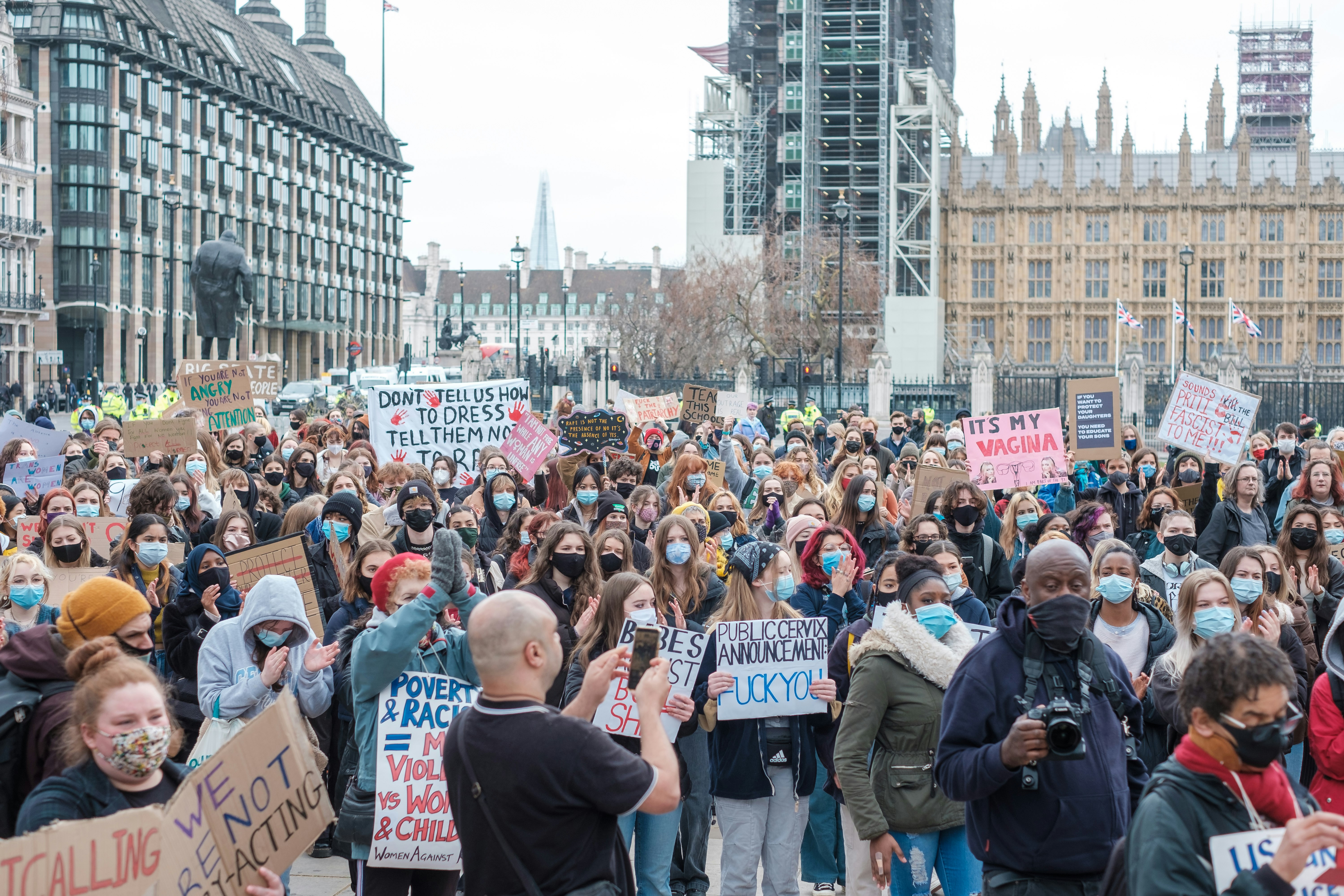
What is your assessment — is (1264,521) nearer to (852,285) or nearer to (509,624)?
(509,624)

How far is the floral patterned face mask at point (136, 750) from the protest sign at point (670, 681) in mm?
2294

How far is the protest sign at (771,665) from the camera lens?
19.8 ft

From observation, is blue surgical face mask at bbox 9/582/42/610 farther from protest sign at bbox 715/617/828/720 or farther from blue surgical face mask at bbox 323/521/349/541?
protest sign at bbox 715/617/828/720

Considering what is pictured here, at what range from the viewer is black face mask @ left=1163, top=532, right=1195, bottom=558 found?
7816 millimetres

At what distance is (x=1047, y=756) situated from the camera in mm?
4090

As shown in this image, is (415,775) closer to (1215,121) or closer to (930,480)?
(930,480)

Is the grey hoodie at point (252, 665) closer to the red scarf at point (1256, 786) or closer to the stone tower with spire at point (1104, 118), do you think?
the red scarf at point (1256, 786)

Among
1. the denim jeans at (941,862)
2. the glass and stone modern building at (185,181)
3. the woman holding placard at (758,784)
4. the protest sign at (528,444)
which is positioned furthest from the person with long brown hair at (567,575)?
the glass and stone modern building at (185,181)

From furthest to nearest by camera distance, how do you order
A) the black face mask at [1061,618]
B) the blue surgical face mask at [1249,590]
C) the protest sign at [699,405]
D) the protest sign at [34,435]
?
1. the protest sign at [699,405]
2. the protest sign at [34,435]
3. the blue surgical face mask at [1249,590]
4. the black face mask at [1061,618]

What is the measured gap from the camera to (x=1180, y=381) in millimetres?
13227

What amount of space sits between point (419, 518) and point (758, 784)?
2.43 m

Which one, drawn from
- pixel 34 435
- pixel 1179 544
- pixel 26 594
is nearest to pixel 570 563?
pixel 26 594

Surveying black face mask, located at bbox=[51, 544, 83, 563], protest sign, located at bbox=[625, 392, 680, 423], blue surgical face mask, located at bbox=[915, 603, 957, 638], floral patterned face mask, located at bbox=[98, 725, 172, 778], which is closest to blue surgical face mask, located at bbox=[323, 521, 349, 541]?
black face mask, located at bbox=[51, 544, 83, 563]

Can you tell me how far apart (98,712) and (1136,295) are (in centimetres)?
6723
